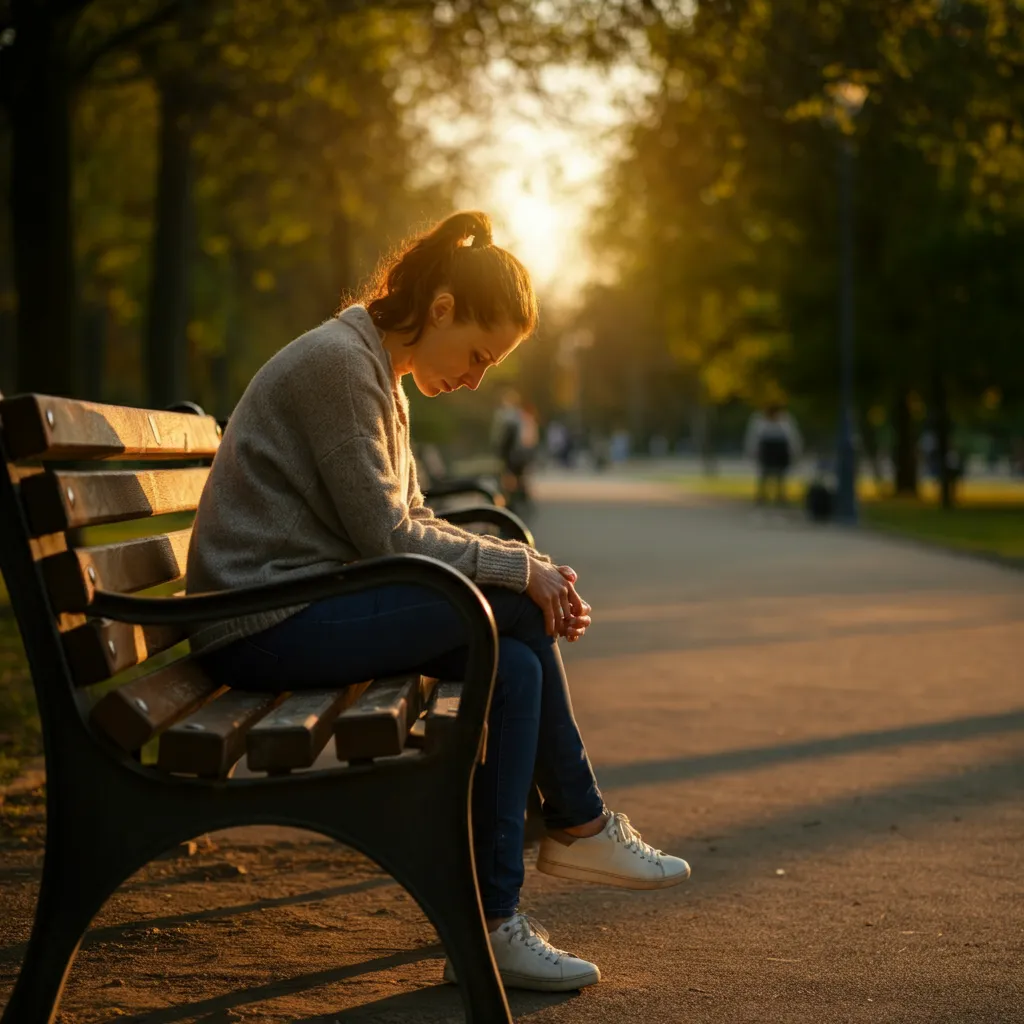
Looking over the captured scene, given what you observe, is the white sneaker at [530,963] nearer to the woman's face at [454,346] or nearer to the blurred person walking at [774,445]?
the woman's face at [454,346]

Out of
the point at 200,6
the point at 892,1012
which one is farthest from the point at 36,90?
the point at 892,1012

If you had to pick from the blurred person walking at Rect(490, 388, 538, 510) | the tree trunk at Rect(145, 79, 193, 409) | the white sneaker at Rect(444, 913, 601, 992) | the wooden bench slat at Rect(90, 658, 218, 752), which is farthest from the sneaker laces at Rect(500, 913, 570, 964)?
the blurred person walking at Rect(490, 388, 538, 510)

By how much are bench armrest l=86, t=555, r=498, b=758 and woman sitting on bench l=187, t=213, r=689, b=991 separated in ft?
1.05

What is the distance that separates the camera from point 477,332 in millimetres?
3732

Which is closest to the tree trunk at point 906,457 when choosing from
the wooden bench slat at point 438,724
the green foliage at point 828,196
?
the green foliage at point 828,196

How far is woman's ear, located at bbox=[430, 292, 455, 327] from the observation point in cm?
372

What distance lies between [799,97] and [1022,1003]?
9.79m

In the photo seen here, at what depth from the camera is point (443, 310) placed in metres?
3.74

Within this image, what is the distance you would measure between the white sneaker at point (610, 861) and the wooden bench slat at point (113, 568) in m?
1.07

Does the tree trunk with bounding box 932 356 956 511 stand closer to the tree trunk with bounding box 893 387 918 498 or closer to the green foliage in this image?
the green foliage

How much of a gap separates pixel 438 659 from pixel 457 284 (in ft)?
2.57

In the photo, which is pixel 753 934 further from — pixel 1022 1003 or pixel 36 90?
pixel 36 90

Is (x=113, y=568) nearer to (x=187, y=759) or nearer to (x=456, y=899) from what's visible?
(x=187, y=759)

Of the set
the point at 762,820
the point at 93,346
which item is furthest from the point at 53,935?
the point at 93,346
